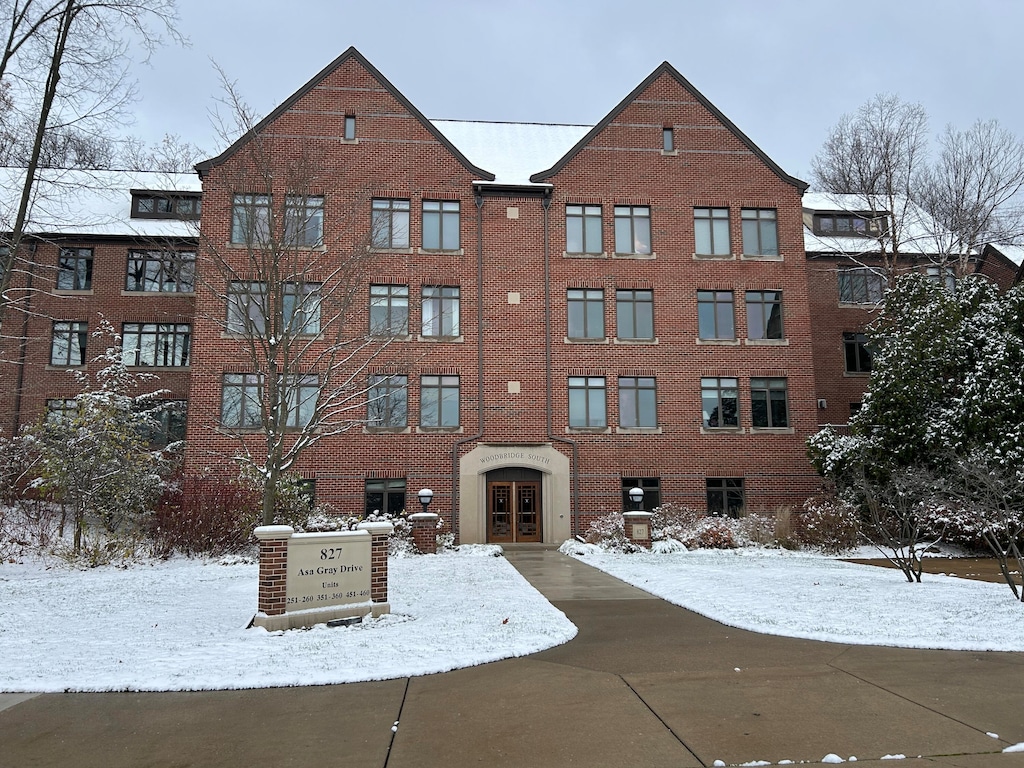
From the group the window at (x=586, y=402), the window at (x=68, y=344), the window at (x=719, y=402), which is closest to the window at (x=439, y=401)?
the window at (x=586, y=402)

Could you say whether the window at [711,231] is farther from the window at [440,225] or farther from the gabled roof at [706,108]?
the window at [440,225]

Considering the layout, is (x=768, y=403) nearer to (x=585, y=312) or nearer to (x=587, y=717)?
(x=585, y=312)

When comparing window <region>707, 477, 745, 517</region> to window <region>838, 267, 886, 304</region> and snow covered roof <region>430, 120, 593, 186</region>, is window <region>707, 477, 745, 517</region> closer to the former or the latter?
window <region>838, 267, 886, 304</region>

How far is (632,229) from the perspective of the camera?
25.7 m

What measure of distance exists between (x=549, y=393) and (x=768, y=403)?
7.61 meters

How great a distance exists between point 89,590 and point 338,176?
1600cm

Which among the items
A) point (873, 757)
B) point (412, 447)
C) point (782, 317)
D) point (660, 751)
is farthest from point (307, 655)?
point (782, 317)

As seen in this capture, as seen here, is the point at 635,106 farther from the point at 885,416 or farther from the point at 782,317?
the point at 885,416

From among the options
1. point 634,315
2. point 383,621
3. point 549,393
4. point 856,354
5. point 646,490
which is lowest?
point 383,621

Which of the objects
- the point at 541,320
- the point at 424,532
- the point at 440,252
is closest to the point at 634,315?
the point at 541,320

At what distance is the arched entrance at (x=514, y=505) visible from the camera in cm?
2369

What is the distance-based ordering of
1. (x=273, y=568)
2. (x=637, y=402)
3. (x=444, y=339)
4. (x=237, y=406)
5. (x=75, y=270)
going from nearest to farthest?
(x=273, y=568) → (x=237, y=406) → (x=444, y=339) → (x=637, y=402) → (x=75, y=270)

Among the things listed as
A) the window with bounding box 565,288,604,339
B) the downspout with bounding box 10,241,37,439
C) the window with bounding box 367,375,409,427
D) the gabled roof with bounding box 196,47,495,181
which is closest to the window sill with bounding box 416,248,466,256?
the gabled roof with bounding box 196,47,495,181

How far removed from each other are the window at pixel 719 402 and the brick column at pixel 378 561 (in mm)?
16800
